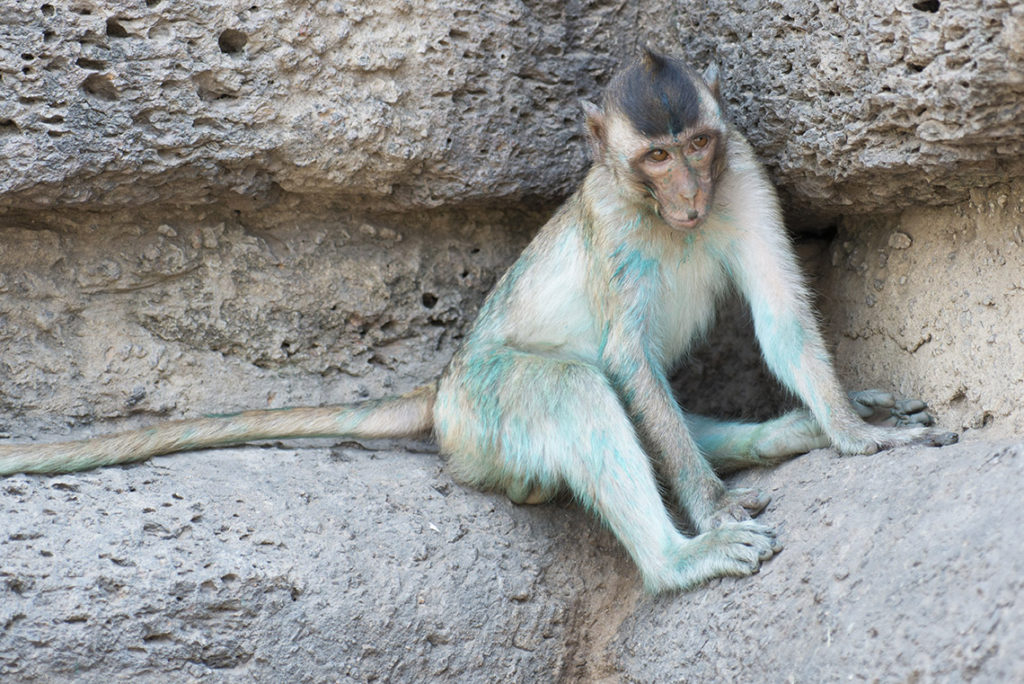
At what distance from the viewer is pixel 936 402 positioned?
5055 mm

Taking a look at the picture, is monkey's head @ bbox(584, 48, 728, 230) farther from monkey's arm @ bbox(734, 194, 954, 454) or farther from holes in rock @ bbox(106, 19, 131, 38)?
holes in rock @ bbox(106, 19, 131, 38)

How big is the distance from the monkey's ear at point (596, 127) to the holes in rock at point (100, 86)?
210cm

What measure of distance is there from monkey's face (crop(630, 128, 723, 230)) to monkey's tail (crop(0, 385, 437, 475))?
162 cm

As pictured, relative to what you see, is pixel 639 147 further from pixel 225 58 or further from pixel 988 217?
pixel 225 58

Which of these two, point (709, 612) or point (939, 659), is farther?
point (709, 612)

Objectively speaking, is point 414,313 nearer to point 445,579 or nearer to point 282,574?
point 445,579

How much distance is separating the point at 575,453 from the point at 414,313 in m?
1.71

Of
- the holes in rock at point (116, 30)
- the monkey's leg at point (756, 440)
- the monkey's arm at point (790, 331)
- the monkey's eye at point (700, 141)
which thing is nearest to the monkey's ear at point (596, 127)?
the monkey's eye at point (700, 141)

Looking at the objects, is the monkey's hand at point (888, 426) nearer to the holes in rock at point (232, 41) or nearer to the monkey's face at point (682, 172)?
the monkey's face at point (682, 172)

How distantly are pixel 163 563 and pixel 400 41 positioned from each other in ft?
8.70

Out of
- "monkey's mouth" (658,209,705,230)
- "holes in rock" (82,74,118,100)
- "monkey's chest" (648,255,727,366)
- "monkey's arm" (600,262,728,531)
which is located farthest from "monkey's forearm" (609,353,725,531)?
"holes in rock" (82,74,118,100)

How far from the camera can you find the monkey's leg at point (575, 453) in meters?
4.59

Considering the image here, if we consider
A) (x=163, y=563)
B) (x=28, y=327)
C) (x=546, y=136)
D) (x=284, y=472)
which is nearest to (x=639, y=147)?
(x=546, y=136)

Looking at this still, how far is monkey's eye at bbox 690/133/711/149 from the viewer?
15.2 feet
